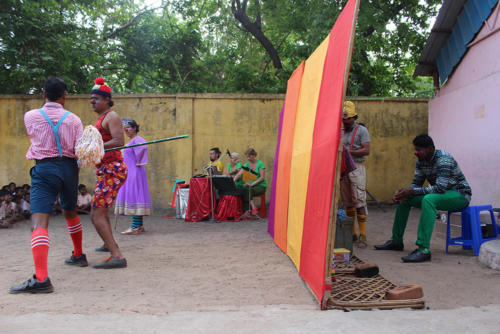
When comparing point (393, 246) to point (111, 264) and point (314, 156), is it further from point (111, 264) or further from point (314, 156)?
point (111, 264)

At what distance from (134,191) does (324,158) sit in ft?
13.0

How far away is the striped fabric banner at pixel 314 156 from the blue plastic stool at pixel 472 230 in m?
2.04

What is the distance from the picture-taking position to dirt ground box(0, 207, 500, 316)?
3062mm

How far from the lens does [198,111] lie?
364 inches

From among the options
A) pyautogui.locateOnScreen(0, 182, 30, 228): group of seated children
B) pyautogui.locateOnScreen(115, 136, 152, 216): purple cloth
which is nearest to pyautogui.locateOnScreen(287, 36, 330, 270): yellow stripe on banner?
pyautogui.locateOnScreen(115, 136, 152, 216): purple cloth

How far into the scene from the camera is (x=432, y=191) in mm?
4734

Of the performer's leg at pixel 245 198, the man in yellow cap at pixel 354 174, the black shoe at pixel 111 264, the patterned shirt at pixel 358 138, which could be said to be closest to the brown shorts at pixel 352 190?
the man in yellow cap at pixel 354 174

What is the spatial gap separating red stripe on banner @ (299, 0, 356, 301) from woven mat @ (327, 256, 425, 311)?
205 millimetres

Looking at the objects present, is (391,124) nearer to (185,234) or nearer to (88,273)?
(185,234)

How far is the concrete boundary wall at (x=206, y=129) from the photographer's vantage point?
29.9 feet

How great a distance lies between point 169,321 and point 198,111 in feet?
23.0

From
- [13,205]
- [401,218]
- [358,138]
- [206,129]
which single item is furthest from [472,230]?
[13,205]

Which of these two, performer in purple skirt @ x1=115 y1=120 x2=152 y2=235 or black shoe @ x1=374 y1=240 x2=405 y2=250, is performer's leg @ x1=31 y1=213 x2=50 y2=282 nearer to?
performer in purple skirt @ x1=115 y1=120 x2=152 y2=235

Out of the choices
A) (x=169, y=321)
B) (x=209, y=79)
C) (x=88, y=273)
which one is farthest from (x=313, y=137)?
(x=209, y=79)
